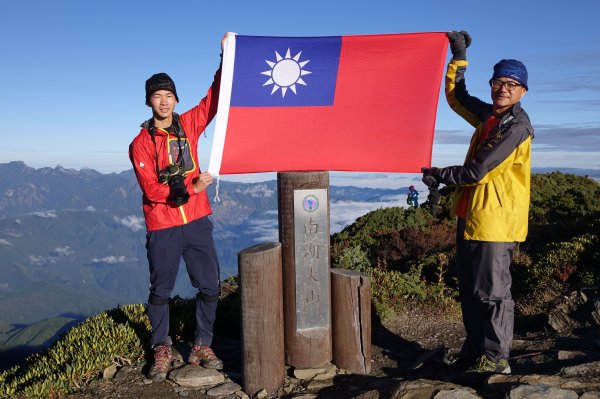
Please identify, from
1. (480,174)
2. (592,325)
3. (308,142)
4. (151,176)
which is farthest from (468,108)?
(592,325)

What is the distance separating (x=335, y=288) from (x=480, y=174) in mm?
2057

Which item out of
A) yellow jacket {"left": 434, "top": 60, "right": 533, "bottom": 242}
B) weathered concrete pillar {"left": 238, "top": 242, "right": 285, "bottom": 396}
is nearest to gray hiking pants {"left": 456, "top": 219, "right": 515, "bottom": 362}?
yellow jacket {"left": 434, "top": 60, "right": 533, "bottom": 242}

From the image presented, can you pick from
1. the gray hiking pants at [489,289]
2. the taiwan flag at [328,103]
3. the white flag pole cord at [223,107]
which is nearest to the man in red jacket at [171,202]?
the white flag pole cord at [223,107]

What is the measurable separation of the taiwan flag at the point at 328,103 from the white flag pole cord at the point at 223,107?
0.01 metres

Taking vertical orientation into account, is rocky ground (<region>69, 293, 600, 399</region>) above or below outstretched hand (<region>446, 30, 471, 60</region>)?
below

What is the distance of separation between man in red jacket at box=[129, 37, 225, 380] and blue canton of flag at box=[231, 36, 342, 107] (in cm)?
37

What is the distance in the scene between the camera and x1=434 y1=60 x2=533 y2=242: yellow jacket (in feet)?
15.5

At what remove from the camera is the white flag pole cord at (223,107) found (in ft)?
17.8

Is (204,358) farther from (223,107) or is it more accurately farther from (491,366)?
(491,366)

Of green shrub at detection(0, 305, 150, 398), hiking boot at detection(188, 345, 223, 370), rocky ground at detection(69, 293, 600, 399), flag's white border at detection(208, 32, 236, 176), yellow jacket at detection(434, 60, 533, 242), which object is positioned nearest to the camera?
rocky ground at detection(69, 293, 600, 399)

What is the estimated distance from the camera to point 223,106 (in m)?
5.54

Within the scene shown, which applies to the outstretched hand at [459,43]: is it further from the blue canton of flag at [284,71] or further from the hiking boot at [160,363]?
the hiking boot at [160,363]

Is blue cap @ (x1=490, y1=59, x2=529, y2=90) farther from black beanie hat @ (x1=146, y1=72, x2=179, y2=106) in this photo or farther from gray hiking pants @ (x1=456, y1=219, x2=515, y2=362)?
black beanie hat @ (x1=146, y1=72, x2=179, y2=106)

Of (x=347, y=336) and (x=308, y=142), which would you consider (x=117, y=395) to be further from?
(x=308, y=142)
